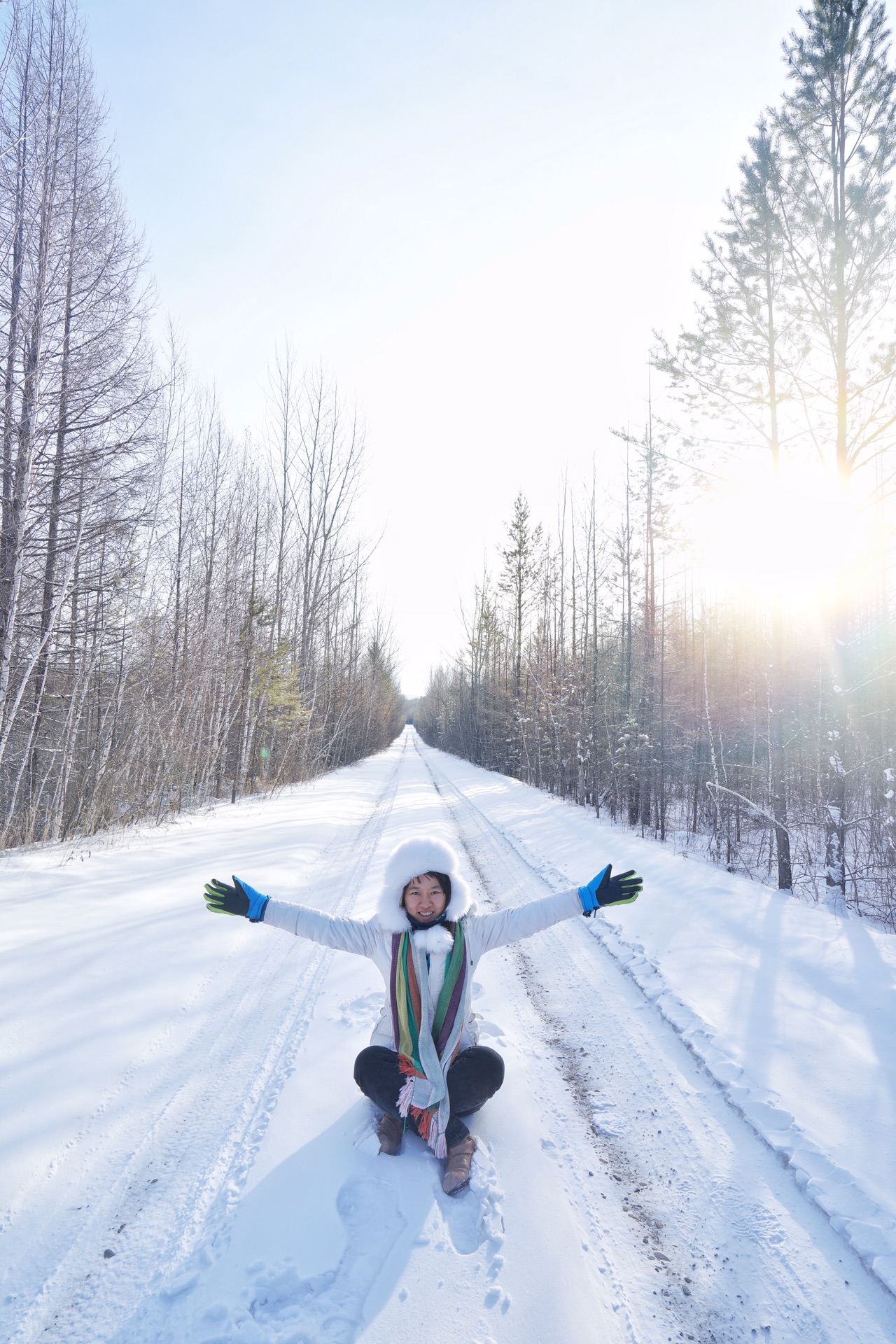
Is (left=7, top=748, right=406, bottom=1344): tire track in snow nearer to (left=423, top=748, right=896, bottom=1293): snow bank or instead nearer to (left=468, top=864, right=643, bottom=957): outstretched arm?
(left=468, top=864, right=643, bottom=957): outstretched arm

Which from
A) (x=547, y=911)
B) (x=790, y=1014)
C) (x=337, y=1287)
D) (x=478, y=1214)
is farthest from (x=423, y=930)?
(x=790, y=1014)

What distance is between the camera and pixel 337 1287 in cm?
186

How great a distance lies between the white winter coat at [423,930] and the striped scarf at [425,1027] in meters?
0.04

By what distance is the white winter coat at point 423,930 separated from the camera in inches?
104

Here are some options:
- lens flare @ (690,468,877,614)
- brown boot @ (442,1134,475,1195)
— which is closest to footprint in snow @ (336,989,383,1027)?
brown boot @ (442,1134,475,1195)

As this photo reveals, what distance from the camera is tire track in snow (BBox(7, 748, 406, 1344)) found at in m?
1.83

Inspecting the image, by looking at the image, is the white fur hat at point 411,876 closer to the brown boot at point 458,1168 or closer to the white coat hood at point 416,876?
the white coat hood at point 416,876

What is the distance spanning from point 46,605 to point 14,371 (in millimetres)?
3034

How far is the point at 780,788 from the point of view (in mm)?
7391

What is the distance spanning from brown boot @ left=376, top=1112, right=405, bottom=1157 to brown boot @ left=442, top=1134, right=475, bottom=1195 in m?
Answer: 0.23

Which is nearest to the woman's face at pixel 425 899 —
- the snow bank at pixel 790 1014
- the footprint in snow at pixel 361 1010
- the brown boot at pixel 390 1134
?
the brown boot at pixel 390 1134

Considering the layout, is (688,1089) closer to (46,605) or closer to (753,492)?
(753,492)

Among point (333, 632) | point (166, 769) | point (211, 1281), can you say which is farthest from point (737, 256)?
point (333, 632)

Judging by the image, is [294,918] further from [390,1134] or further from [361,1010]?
[361,1010]
